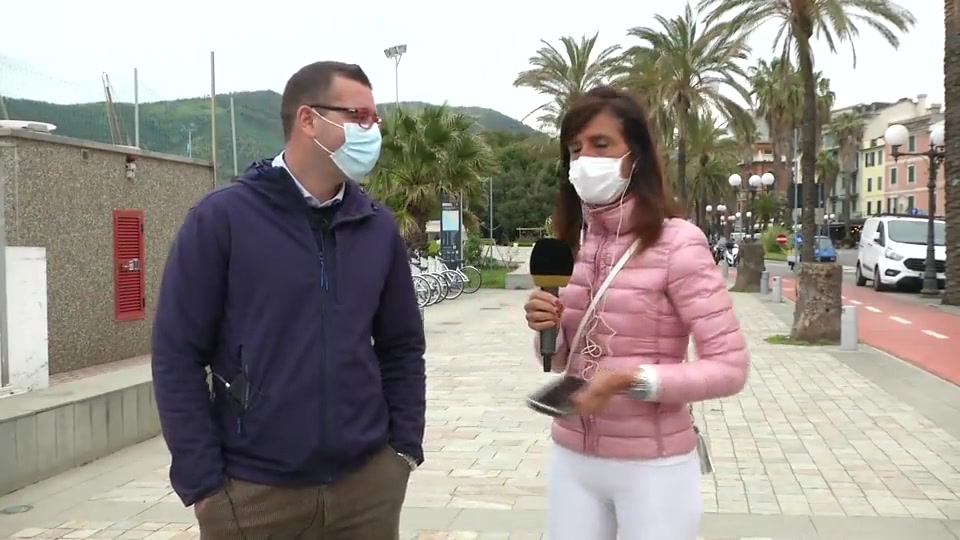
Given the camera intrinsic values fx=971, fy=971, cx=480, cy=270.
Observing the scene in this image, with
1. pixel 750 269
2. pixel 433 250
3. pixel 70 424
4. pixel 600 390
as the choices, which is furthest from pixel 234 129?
pixel 750 269

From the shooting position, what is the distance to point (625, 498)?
2.43 metres

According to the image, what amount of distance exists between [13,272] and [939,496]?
6.08 m

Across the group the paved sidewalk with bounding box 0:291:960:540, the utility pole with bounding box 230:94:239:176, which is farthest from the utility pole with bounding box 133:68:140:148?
the paved sidewalk with bounding box 0:291:960:540

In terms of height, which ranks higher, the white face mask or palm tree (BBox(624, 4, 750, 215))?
palm tree (BBox(624, 4, 750, 215))

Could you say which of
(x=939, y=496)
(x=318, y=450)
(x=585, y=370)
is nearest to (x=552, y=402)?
(x=585, y=370)

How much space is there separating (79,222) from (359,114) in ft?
24.7

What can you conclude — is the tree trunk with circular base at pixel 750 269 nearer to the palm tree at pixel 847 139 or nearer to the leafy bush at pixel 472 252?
the leafy bush at pixel 472 252

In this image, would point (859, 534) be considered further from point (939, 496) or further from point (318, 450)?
point (318, 450)

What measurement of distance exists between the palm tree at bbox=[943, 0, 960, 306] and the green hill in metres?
13.6

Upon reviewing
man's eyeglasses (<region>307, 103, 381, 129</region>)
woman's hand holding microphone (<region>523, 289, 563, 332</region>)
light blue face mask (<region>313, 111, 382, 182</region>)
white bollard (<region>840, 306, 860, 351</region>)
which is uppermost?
man's eyeglasses (<region>307, 103, 381, 129</region>)

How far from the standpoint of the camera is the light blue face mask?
2.35m

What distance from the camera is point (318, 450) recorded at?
2.22 meters

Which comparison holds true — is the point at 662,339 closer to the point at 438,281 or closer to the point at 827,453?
the point at 827,453

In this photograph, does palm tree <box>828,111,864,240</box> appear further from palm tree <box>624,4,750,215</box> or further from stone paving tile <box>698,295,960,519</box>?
stone paving tile <box>698,295,960,519</box>
